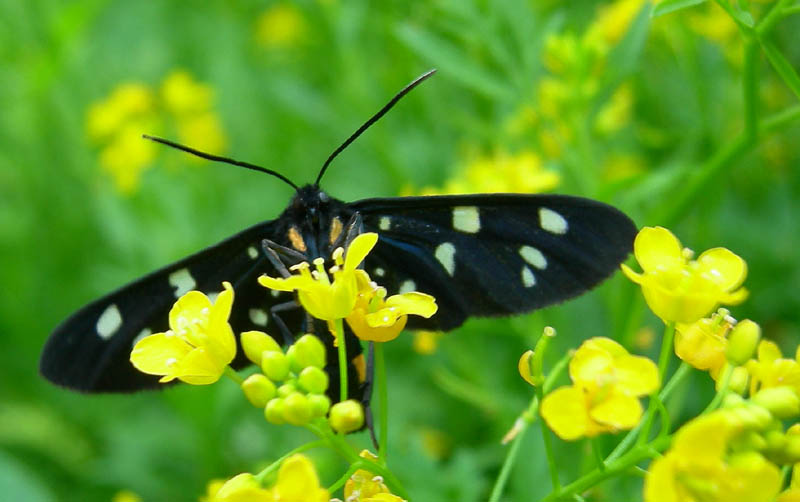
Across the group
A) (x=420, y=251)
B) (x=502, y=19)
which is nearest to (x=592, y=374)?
(x=420, y=251)

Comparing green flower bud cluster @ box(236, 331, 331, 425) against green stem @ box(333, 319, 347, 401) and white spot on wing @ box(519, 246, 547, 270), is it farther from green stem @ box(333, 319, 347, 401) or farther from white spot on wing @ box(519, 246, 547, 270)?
white spot on wing @ box(519, 246, 547, 270)

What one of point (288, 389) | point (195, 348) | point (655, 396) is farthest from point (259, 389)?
point (655, 396)

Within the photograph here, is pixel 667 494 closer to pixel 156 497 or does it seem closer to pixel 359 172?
pixel 156 497

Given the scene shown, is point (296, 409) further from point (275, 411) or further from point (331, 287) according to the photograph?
point (331, 287)

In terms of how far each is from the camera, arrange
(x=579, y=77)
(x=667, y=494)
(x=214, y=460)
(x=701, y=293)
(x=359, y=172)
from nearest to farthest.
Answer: (x=667, y=494) < (x=701, y=293) < (x=579, y=77) < (x=214, y=460) < (x=359, y=172)

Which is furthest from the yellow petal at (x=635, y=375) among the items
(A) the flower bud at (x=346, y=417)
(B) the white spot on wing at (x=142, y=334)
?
(B) the white spot on wing at (x=142, y=334)

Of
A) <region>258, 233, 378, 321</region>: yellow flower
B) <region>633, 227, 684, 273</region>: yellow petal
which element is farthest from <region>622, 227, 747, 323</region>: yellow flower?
<region>258, 233, 378, 321</region>: yellow flower
